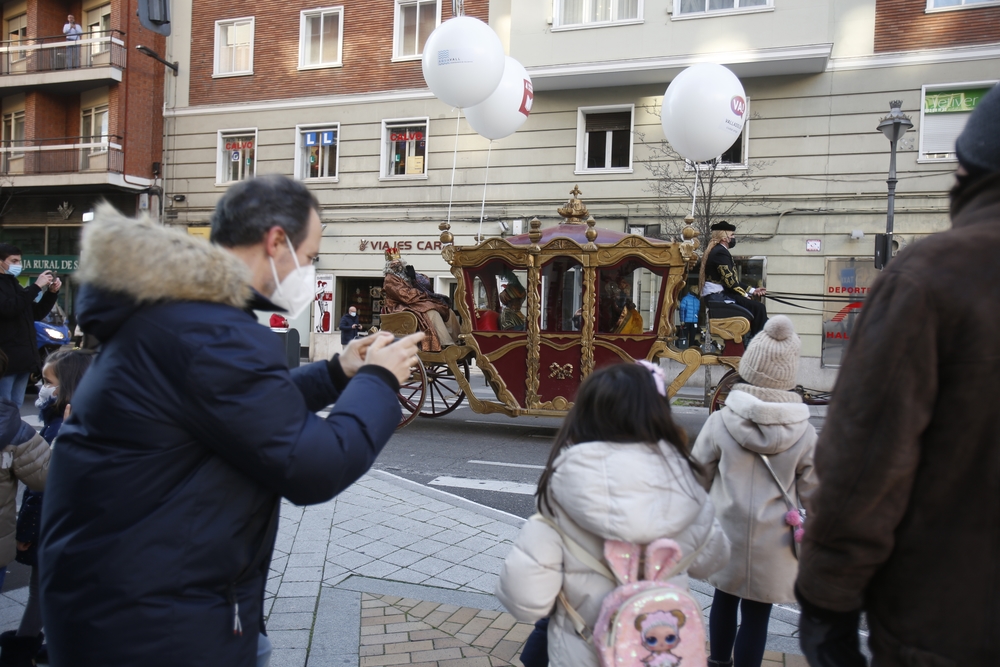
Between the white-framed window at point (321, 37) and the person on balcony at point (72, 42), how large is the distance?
7.08 metres

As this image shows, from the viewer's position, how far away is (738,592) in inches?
113

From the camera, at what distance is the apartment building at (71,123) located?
822 inches

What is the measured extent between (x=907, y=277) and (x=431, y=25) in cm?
1881

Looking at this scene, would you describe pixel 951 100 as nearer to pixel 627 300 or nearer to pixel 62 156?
pixel 627 300

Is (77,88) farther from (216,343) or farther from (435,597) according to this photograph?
(216,343)

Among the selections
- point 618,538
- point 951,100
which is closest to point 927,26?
point 951,100

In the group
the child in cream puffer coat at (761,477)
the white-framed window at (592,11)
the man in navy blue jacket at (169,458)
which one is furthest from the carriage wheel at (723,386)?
the white-framed window at (592,11)

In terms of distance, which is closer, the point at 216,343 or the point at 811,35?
the point at 216,343

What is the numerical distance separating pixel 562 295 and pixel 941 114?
10.3 m

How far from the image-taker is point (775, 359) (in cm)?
290

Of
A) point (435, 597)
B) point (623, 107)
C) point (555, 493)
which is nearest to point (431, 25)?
point (623, 107)

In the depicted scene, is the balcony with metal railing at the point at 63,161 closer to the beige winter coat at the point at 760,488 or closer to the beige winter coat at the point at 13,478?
the beige winter coat at the point at 13,478

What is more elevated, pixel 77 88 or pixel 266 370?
pixel 77 88

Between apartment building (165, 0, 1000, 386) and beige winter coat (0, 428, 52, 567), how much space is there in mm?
10277
